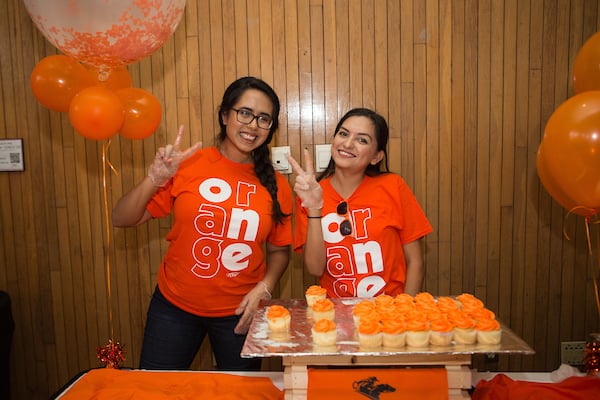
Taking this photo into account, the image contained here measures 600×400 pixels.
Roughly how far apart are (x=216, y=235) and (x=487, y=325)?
3.55ft

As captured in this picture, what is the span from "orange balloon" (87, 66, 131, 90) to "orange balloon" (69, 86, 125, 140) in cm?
15

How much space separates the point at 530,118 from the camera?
2.52 m

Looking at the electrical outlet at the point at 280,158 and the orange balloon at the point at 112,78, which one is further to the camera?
the electrical outlet at the point at 280,158

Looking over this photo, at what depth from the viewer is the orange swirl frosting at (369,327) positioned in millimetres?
1192

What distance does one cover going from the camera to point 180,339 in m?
1.83

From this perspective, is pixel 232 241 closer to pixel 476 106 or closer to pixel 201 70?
pixel 201 70

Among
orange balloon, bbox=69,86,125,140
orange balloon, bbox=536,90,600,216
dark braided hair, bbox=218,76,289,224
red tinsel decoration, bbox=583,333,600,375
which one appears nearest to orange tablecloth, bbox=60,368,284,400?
dark braided hair, bbox=218,76,289,224

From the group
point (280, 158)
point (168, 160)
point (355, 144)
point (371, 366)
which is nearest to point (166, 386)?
point (371, 366)

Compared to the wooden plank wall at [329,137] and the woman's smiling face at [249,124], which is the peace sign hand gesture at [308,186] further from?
the wooden plank wall at [329,137]

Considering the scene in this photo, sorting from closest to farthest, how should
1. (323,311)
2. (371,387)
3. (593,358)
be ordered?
(371,387)
(323,311)
(593,358)

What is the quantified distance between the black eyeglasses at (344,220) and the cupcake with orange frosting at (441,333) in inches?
24.6

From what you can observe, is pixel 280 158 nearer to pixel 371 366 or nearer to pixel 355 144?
pixel 355 144

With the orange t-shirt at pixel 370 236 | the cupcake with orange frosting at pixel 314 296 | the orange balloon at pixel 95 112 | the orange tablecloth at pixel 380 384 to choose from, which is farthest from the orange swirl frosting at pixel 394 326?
the orange balloon at pixel 95 112

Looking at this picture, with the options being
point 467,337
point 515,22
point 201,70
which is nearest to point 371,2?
point 515,22
